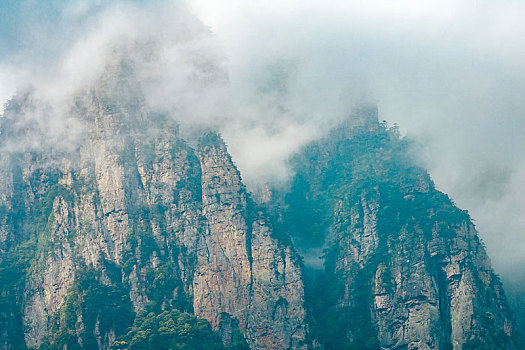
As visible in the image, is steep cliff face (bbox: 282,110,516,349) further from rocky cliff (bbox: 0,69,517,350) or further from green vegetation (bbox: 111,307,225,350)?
green vegetation (bbox: 111,307,225,350)

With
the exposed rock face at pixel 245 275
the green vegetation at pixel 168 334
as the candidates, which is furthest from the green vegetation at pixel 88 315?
the exposed rock face at pixel 245 275

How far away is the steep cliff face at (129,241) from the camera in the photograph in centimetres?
15169

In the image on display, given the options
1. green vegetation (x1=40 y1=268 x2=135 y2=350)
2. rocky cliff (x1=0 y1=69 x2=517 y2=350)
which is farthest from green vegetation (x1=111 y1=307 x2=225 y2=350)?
green vegetation (x1=40 y1=268 x2=135 y2=350)

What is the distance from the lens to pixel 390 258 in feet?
531

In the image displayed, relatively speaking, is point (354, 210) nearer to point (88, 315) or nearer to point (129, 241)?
point (129, 241)

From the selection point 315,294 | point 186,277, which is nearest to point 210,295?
point 186,277

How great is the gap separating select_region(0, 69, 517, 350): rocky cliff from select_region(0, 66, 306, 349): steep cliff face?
0.87ft

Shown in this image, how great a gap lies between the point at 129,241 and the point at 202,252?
13.7 meters

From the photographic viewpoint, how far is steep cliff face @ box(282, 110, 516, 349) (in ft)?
504

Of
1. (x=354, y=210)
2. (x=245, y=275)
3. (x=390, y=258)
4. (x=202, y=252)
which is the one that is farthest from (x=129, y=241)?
(x=390, y=258)

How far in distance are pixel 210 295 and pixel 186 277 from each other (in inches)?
244

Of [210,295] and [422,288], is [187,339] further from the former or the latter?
[422,288]

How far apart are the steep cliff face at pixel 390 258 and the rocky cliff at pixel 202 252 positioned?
292 millimetres

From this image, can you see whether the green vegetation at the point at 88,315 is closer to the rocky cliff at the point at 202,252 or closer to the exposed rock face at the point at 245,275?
the rocky cliff at the point at 202,252
